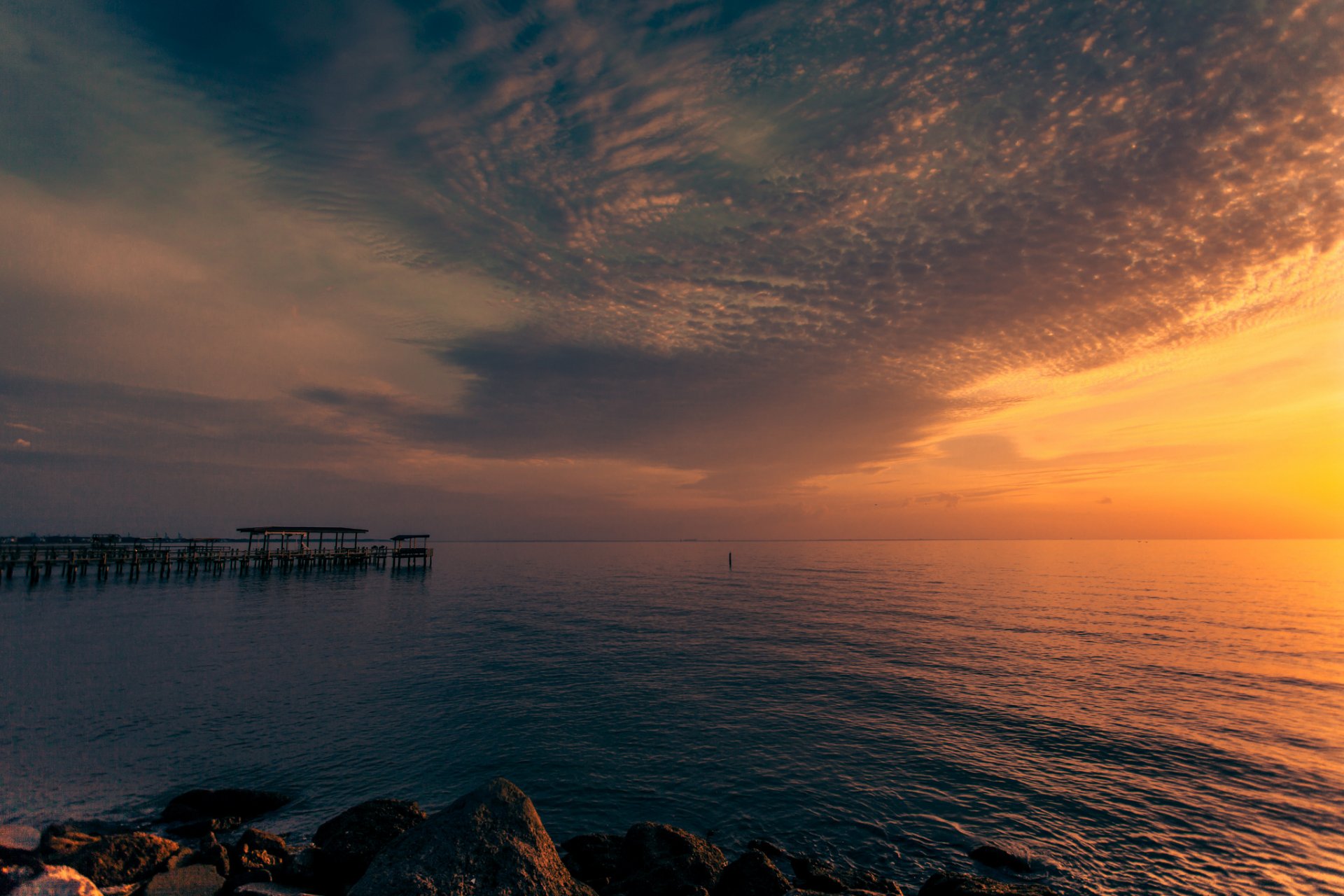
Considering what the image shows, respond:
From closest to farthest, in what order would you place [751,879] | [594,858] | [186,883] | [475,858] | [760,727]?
[475,858] → [186,883] → [751,879] → [594,858] → [760,727]

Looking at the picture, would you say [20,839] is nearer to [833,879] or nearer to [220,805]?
[220,805]

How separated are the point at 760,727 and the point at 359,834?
41.8ft

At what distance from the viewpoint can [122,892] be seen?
9820mm

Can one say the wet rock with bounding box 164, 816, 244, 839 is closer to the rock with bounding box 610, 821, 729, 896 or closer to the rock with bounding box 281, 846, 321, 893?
the rock with bounding box 281, 846, 321, 893

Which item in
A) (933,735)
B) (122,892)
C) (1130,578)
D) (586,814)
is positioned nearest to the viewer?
(122,892)

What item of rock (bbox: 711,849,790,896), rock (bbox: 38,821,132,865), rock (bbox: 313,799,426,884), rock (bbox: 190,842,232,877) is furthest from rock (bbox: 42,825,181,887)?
→ rock (bbox: 711,849,790,896)

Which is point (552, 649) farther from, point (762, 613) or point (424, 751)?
point (762, 613)

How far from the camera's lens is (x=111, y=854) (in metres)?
10.3

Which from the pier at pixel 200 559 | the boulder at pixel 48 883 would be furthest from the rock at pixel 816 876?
the pier at pixel 200 559

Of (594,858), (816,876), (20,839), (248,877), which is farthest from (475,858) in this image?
(20,839)

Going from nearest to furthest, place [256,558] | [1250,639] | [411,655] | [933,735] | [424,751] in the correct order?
1. [424,751]
2. [933,735]
3. [411,655]
4. [1250,639]
5. [256,558]

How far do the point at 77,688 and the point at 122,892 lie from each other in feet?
68.3

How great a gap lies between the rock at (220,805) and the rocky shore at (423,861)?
0.20 feet

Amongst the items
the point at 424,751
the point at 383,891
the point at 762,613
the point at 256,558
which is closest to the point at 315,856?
the point at 383,891
